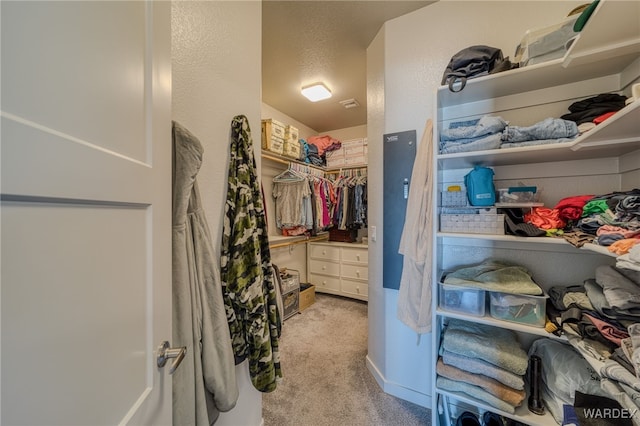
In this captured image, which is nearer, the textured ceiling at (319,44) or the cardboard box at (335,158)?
the textured ceiling at (319,44)

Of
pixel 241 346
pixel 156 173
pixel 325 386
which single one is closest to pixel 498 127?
pixel 156 173

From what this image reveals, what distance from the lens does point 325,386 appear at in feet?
5.69

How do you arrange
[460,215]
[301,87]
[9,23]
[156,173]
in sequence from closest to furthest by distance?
[9,23] → [156,173] → [460,215] → [301,87]

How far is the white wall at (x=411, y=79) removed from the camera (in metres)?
1.39

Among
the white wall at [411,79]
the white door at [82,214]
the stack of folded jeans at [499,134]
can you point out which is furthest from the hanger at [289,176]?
the white door at [82,214]

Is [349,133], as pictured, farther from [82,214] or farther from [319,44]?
[82,214]

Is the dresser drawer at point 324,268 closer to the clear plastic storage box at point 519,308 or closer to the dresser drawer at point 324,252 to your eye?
the dresser drawer at point 324,252

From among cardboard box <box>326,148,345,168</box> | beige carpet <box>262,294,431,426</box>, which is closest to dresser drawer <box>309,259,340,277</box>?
beige carpet <box>262,294,431,426</box>

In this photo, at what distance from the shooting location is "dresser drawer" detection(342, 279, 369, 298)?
3.16 meters

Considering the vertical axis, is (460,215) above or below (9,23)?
below

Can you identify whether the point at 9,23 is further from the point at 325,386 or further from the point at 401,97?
the point at 325,386

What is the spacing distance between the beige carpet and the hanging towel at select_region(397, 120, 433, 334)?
2.26 ft

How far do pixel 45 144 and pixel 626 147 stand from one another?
1790 millimetres

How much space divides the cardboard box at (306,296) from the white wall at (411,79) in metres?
1.31
